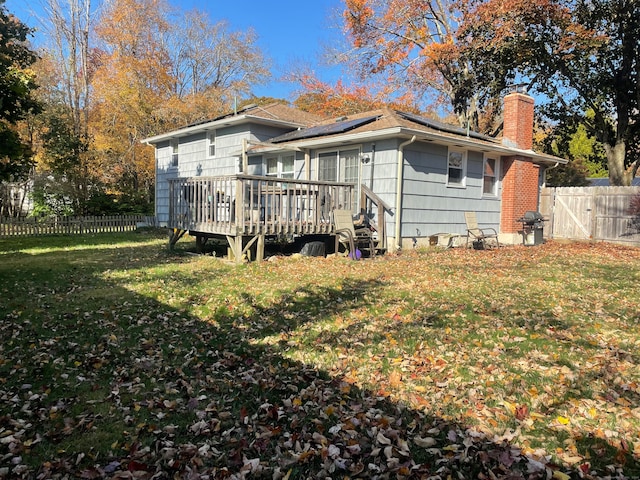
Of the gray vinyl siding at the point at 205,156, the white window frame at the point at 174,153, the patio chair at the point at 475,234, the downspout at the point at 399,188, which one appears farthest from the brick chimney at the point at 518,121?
the white window frame at the point at 174,153

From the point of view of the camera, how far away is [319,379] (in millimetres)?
4008

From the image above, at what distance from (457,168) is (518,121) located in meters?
3.40

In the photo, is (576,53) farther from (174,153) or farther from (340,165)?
(174,153)

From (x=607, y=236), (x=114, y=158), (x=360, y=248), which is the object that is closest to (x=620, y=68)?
(x=607, y=236)

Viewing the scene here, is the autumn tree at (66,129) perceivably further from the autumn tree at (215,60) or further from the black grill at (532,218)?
the black grill at (532,218)

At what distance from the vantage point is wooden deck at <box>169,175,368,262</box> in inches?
382

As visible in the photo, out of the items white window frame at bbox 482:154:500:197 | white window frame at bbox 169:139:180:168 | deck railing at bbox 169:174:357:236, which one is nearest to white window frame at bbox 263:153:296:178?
deck railing at bbox 169:174:357:236

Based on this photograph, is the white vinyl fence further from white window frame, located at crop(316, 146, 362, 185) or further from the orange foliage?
the orange foliage

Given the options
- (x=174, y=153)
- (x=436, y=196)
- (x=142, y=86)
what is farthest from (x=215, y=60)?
(x=436, y=196)

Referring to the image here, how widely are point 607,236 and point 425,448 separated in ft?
49.8

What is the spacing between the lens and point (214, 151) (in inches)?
707

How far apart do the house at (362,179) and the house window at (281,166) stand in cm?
3

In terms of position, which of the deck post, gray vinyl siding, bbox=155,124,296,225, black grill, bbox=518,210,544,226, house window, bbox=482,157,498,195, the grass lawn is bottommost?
the grass lawn

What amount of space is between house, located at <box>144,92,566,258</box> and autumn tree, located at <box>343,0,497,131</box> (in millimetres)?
7698
